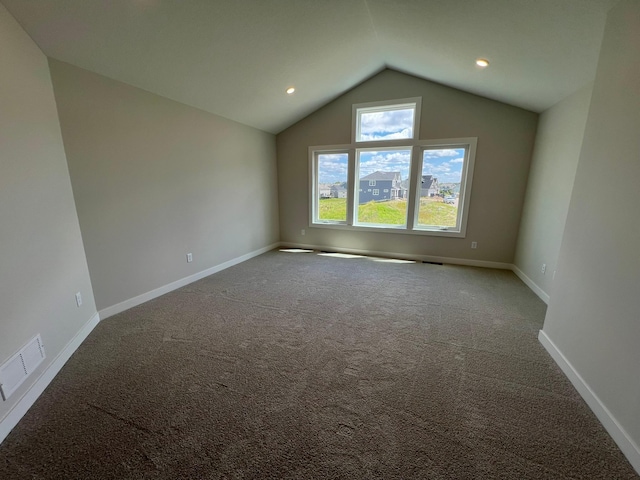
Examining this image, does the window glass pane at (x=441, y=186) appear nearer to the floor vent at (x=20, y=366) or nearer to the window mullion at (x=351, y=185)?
the window mullion at (x=351, y=185)

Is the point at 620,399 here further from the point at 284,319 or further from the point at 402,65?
the point at 402,65

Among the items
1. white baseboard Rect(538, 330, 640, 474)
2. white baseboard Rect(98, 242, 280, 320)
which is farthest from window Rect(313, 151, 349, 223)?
white baseboard Rect(538, 330, 640, 474)

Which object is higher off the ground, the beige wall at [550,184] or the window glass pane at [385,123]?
the window glass pane at [385,123]

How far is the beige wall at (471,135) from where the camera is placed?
11.9 ft

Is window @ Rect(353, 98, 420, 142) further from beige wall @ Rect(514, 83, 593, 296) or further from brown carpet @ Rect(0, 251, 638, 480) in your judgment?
brown carpet @ Rect(0, 251, 638, 480)

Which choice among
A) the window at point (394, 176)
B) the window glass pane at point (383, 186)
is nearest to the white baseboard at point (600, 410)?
the window at point (394, 176)

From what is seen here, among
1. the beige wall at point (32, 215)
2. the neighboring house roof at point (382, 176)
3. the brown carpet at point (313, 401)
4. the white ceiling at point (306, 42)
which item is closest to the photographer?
the brown carpet at point (313, 401)

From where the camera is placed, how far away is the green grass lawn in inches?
166

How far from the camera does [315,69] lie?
10.5 ft

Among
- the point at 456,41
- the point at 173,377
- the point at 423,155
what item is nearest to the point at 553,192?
the point at 423,155

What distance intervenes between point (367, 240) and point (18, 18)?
4.44 metres

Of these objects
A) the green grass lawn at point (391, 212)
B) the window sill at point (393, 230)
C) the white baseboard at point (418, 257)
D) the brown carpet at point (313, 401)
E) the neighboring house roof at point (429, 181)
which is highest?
the neighboring house roof at point (429, 181)

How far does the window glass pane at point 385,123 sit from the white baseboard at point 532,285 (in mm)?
2625

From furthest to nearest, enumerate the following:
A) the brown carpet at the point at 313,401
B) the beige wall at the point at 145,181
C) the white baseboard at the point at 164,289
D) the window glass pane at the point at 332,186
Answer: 1. the window glass pane at the point at 332,186
2. the white baseboard at the point at 164,289
3. the beige wall at the point at 145,181
4. the brown carpet at the point at 313,401
